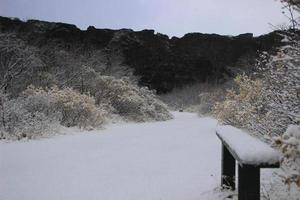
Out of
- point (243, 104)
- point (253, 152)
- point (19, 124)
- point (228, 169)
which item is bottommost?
point (19, 124)

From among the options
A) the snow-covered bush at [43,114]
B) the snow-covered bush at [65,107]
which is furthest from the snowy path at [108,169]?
the snow-covered bush at [65,107]

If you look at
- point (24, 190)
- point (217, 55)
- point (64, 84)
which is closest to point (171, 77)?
point (217, 55)

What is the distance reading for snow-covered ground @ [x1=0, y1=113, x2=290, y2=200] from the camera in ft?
17.1

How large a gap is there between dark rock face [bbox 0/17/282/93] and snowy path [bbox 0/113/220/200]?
125ft

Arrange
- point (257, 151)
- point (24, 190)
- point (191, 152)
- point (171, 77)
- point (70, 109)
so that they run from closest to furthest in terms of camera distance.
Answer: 1. point (257, 151)
2. point (24, 190)
3. point (191, 152)
4. point (70, 109)
5. point (171, 77)

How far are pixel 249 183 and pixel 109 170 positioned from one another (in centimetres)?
380

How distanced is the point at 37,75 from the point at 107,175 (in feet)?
42.6

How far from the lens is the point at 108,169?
6.80m

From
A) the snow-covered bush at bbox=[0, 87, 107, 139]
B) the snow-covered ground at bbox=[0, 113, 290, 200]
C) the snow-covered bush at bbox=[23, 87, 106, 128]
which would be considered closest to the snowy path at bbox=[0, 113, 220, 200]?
→ the snow-covered ground at bbox=[0, 113, 290, 200]

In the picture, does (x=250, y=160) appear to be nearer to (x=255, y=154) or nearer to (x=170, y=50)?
(x=255, y=154)

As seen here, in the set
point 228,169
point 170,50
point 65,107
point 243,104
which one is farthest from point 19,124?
point 170,50

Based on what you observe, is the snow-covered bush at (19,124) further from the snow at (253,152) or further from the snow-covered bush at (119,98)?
the snow at (253,152)

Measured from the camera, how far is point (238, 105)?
11383mm

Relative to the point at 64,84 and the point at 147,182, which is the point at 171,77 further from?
the point at 147,182
